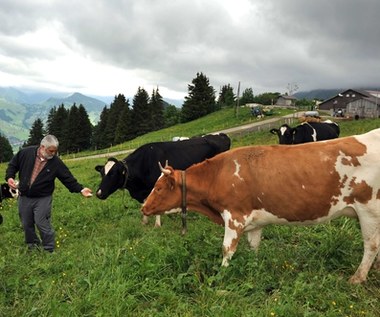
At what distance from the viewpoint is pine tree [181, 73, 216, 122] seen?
232 feet

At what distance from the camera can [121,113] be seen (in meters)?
73.0

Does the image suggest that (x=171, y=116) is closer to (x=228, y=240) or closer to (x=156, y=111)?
(x=156, y=111)

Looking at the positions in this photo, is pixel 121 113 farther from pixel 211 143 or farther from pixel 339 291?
pixel 339 291

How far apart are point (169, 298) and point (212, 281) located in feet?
2.03

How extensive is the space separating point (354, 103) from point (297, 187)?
2795 inches

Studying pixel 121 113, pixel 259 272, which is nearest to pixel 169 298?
pixel 259 272

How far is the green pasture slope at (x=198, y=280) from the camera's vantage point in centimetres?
433

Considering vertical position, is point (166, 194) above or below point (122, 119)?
below

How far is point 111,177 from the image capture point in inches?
357

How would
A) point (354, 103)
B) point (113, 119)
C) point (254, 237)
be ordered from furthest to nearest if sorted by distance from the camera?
point (113, 119)
point (354, 103)
point (254, 237)

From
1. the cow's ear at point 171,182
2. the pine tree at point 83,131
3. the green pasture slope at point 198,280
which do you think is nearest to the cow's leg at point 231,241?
the green pasture slope at point 198,280

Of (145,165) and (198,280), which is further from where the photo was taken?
(145,165)

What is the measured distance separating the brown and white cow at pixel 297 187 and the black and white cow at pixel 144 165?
345 centimetres

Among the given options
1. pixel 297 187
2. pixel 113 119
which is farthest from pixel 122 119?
pixel 297 187
